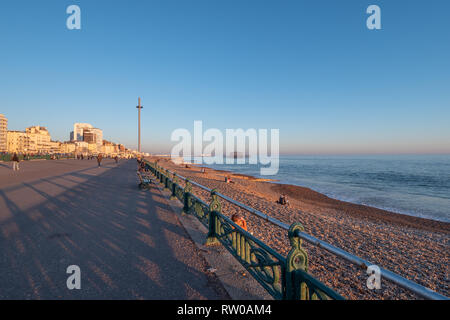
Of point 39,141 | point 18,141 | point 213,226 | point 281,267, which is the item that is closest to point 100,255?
point 213,226

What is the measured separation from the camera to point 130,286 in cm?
313

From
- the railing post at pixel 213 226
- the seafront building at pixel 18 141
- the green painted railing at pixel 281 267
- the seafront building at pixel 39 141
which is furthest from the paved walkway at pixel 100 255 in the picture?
the seafront building at pixel 39 141

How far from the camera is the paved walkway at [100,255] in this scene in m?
3.02

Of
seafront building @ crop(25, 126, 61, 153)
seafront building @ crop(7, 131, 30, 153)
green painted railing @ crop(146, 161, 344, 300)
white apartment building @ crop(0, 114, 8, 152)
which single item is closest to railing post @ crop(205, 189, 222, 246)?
green painted railing @ crop(146, 161, 344, 300)

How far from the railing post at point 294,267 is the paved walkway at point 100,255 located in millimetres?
1042

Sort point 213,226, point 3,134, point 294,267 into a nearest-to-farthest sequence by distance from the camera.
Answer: point 294,267
point 213,226
point 3,134

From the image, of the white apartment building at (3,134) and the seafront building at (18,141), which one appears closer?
the white apartment building at (3,134)

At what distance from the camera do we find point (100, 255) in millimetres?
4090

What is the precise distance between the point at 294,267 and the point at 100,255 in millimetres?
3684

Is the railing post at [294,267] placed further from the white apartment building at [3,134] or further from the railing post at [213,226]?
the white apartment building at [3,134]

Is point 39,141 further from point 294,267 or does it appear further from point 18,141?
point 294,267

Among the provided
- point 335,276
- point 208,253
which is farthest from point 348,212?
point 208,253

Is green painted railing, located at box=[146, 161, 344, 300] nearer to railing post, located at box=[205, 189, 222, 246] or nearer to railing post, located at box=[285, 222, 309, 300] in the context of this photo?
railing post, located at box=[285, 222, 309, 300]
